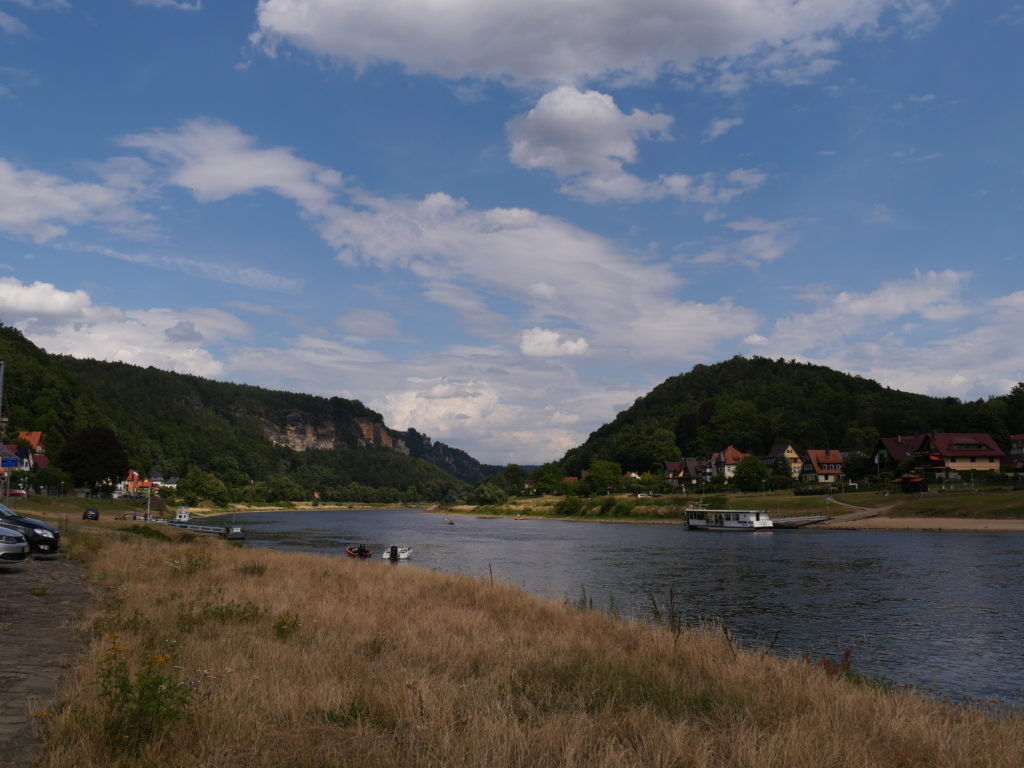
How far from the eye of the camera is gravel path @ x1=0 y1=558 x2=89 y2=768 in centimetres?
695

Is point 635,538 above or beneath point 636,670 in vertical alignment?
beneath

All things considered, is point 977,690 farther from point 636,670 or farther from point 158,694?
point 158,694

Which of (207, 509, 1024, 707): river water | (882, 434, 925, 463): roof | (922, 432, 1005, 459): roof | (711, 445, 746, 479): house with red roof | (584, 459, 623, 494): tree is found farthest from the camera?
(711, 445, 746, 479): house with red roof

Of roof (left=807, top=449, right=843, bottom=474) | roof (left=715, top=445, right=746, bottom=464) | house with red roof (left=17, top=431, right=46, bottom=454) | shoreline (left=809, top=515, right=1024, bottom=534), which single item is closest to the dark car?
shoreline (left=809, top=515, right=1024, bottom=534)

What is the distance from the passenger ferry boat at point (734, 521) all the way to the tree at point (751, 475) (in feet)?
119

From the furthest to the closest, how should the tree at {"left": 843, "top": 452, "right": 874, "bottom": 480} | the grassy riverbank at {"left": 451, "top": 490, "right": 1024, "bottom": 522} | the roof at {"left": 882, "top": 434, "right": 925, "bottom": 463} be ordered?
the tree at {"left": 843, "top": 452, "right": 874, "bottom": 480} < the roof at {"left": 882, "top": 434, "right": 925, "bottom": 463} < the grassy riverbank at {"left": 451, "top": 490, "right": 1024, "bottom": 522}

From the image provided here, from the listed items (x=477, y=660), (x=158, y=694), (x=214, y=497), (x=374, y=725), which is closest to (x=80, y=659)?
(x=158, y=694)

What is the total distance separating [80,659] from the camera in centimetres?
1011

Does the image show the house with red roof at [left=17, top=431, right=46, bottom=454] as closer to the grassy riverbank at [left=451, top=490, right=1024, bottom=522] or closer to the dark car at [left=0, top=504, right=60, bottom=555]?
the grassy riverbank at [left=451, top=490, right=1024, bottom=522]

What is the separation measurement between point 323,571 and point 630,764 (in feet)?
80.6

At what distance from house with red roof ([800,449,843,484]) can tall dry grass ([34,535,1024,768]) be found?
5670 inches

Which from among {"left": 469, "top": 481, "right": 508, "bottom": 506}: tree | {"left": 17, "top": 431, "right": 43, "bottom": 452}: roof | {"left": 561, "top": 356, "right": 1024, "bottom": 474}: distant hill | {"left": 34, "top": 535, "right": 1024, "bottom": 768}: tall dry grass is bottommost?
{"left": 469, "top": 481, "right": 508, "bottom": 506}: tree

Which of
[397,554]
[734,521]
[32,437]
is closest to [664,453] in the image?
[734,521]

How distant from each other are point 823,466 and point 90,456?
136 meters
